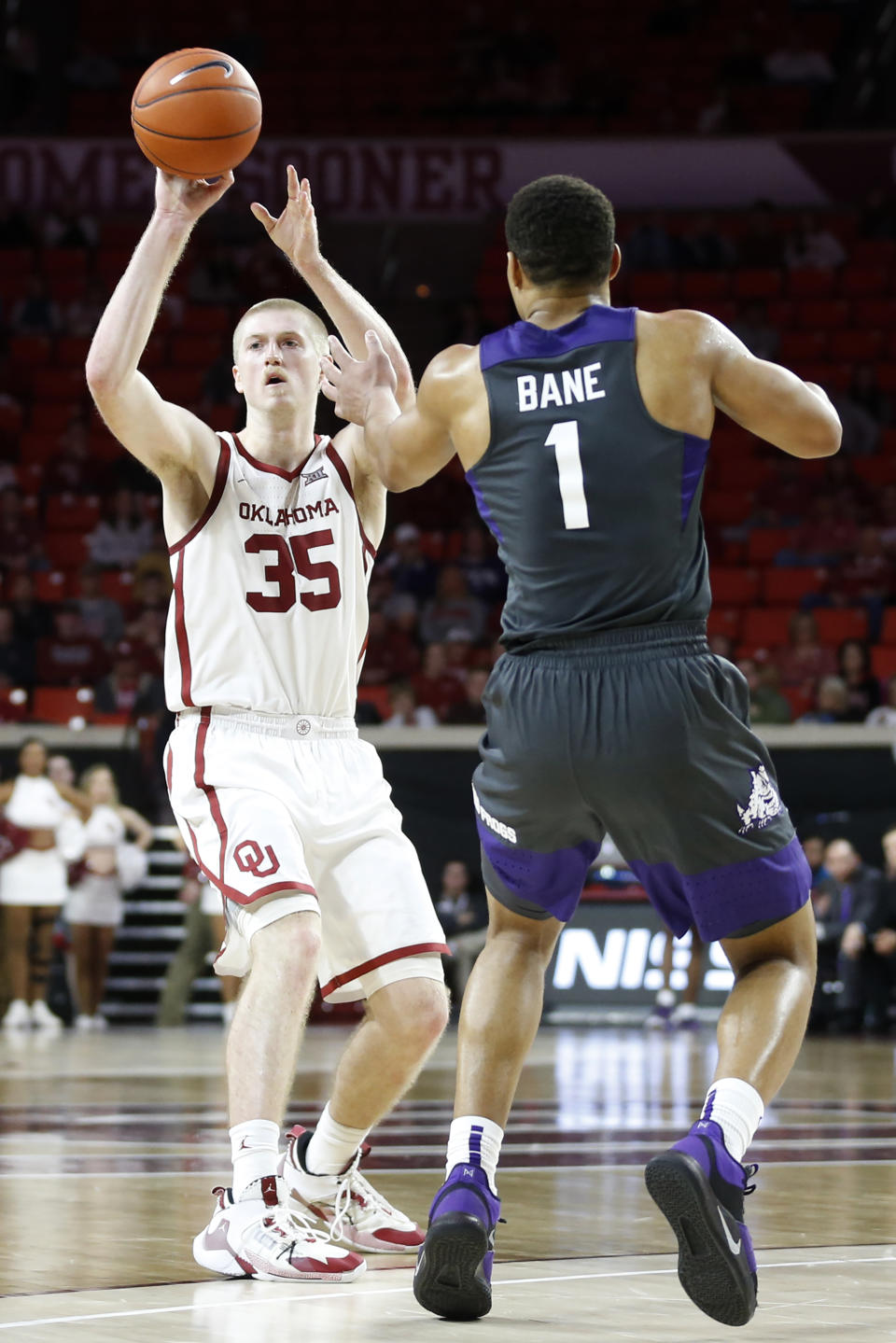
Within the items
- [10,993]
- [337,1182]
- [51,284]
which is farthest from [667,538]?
[51,284]

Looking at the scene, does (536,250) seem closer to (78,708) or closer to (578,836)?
(578,836)

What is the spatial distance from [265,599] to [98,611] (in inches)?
489

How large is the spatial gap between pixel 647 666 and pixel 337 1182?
191 centimetres

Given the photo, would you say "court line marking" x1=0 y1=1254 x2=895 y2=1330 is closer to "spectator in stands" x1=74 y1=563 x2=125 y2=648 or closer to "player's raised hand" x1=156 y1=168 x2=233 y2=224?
"player's raised hand" x1=156 y1=168 x2=233 y2=224

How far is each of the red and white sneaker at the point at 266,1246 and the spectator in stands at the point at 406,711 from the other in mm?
10945

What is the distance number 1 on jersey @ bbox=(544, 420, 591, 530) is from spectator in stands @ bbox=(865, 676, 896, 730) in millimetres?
11517

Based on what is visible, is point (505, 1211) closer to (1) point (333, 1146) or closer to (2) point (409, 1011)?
(1) point (333, 1146)

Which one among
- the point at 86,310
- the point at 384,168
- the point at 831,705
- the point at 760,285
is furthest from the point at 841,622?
the point at 86,310

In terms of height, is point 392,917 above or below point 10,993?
above

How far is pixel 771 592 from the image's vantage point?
1822 cm

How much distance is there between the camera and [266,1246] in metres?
4.41

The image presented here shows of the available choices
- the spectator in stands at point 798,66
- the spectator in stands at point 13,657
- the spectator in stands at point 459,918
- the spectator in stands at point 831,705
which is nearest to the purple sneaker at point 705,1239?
the spectator in stands at point 459,918

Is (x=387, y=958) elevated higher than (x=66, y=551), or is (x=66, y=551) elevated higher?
(x=66, y=551)

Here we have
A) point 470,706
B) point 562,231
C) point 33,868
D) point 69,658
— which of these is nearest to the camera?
point 562,231
